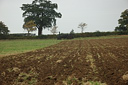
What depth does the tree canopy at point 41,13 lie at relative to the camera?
5388cm

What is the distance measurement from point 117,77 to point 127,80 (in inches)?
13.6

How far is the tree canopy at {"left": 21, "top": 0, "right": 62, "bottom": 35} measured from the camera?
53.9 meters

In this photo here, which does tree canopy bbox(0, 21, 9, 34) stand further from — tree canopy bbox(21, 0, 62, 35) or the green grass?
the green grass

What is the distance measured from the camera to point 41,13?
5525 cm

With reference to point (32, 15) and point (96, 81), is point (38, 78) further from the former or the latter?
point (32, 15)

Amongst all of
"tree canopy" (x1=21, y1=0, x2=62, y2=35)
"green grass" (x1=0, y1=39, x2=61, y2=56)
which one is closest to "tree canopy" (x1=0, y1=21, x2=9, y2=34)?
"tree canopy" (x1=21, y1=0, x2=62, y2=35)

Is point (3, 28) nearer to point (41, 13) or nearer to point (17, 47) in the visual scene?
point (41, 13)

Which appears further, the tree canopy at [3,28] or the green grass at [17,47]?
the tree canopy at [3,28]

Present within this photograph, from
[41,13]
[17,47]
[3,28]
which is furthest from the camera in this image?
[3,28]

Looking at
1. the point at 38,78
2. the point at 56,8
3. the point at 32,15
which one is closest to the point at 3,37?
the point at 32,15

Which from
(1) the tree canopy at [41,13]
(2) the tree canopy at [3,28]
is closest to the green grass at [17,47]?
(1) the tree canopy at [41,13]

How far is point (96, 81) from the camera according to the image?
12.5 feet

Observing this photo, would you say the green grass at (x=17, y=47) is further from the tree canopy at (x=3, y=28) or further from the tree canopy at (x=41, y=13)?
the tree canopy at (x=3, y=28)

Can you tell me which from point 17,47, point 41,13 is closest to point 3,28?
point 41,13
